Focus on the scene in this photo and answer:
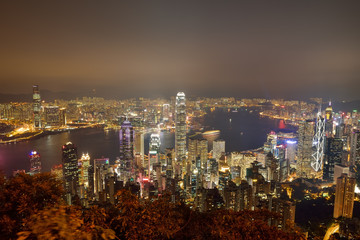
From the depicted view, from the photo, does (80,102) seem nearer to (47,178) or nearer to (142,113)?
(142,113)

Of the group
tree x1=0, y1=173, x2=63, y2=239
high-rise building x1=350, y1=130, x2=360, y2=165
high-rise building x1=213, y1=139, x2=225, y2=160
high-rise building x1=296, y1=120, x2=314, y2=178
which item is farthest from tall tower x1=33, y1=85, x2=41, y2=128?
high-rise building x1=350, y1=130, x2=360, y2=165

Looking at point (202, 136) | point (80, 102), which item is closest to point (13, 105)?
point (80, 102)

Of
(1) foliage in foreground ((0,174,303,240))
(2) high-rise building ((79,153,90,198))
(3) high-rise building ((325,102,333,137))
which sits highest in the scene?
(1) foliage in foreground ((0,174,303,240))

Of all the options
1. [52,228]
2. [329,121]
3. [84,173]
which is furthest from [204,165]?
[52,228]

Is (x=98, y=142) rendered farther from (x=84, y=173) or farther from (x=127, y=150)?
(x=84, y=173)

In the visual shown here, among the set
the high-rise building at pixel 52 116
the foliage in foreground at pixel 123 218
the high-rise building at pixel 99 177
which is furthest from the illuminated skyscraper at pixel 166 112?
the foliage in foreground at pixel 123 218

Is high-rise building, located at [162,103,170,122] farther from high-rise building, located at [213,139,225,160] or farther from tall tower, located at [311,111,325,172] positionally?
tall tower, located at [311,111,325,172]

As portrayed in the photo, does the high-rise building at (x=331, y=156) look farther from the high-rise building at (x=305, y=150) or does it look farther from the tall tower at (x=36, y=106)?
the tall tower at (x=36, y=106)
